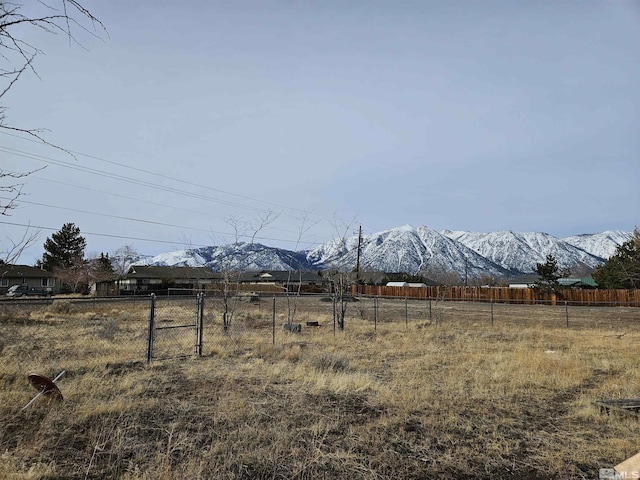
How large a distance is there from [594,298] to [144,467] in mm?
45990

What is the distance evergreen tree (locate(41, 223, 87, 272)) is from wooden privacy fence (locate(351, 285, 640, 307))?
126ft

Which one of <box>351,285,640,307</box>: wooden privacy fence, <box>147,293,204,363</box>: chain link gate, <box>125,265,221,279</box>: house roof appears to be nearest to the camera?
<box>147,293,204,363</box>: chain link gate

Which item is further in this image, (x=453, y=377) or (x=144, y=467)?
(x=453, y=377)

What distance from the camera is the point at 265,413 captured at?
237 inches

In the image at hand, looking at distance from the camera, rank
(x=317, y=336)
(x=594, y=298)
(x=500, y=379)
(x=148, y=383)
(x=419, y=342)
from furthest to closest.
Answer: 1. (x=594, y=298)
2. (x=317, y=336)
3. (x=419, y=342)
4. (x=500, y=379)
5. (x=148, y=383)

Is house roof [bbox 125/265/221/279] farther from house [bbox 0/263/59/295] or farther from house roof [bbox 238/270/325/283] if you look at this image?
house roof [bbox 238/270/325/283]

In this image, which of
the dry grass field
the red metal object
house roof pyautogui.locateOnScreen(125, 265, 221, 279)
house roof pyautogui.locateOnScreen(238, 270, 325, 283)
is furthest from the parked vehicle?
house roof pyautogui.locateOnScreen(238, 270, 325, 283)

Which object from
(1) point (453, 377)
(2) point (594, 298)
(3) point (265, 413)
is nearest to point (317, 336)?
(1) point (453, 377)

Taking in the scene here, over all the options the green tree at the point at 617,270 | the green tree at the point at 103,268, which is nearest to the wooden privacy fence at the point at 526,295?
the green tree at the point at 617,270

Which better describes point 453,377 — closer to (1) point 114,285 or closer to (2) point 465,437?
(2) point 465,437

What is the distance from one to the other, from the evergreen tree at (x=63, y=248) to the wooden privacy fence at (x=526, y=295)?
126 ft

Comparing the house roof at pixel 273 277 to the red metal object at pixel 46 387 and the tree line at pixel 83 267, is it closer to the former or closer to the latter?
the tree line at pixel 83 267

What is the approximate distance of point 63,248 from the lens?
5881 centimetres

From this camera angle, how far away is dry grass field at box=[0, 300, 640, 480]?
14.5 ft
